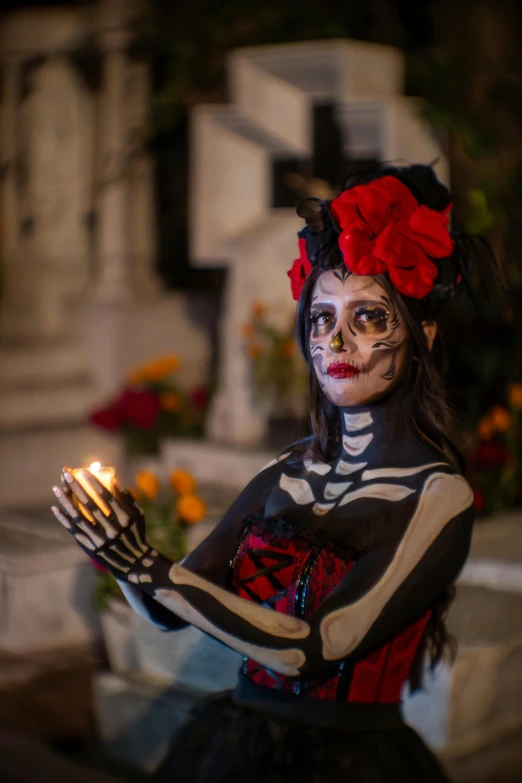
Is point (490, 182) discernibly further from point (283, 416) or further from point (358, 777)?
point (358, 777)

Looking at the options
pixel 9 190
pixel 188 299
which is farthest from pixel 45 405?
pixel 9 190

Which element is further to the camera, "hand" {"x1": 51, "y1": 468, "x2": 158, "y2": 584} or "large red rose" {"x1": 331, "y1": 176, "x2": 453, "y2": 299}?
"large red rose" {"x1": 331, "y1": 176, "x2": 453, "y2": 299}

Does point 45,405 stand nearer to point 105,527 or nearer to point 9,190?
point 9,190

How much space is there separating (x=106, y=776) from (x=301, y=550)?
1386 mm

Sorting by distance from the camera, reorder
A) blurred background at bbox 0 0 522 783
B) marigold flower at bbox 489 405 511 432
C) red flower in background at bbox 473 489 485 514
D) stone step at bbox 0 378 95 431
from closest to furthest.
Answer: blurred background at bbox 0 0 522 783 < red flower in background at bbox 473 489 485 514 < marigold flower at bbox 489 405 511 432 < stone step at bbox 0 378 95 431

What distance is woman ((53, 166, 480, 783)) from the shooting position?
1.65 meters

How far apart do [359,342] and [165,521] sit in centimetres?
198

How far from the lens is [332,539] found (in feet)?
5.79

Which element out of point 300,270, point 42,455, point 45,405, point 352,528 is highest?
point 300,270

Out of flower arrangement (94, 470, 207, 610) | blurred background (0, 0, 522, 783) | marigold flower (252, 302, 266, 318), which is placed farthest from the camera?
marigold flower (252, 302, 266, 318)

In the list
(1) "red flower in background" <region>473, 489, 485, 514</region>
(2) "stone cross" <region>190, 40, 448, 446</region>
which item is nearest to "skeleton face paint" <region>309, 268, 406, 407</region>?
(1) "red flower in background" <region>473, 489, 485, 514</region>

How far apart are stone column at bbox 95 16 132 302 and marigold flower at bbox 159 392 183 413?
1.06 m

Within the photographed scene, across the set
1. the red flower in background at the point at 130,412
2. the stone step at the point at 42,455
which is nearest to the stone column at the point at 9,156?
the stone step at the point at 42,455

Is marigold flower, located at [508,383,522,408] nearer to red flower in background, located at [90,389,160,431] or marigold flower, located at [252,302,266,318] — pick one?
marigold flower, located at [252,302,266,318]
